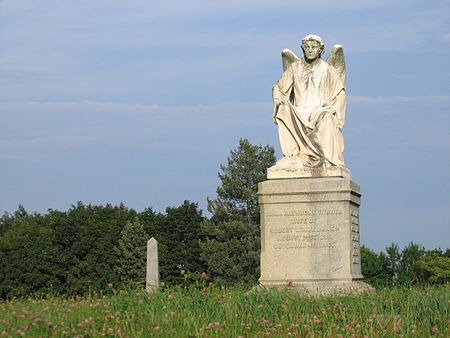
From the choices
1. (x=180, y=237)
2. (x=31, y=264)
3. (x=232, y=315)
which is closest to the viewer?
(x=232, y=315)

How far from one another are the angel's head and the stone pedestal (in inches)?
107

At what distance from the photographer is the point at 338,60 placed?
19.3m

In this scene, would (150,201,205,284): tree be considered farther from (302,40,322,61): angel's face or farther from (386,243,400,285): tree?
(302,40,322,61): angel's face

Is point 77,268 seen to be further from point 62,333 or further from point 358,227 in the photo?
point 62,333

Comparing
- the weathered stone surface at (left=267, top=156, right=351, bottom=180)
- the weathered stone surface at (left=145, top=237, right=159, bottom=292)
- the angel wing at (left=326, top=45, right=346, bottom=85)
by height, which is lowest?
the weathered stone surface at (left=145, top=237, right=159, bottom=292)

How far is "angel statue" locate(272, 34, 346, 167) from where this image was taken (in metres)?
18.0

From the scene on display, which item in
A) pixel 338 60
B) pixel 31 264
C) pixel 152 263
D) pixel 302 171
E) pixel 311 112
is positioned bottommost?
pixel 152 263

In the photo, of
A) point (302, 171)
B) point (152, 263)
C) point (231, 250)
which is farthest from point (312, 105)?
point (231, 250)

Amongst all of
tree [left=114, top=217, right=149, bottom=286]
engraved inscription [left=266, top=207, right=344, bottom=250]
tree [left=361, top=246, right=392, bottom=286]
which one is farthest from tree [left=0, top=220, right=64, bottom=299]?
engraved inscription [left=266, top=207, right=344, bottom=250]

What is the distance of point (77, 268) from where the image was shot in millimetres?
61625

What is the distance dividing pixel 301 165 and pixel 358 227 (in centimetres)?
176

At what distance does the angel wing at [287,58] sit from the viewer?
19.2 m

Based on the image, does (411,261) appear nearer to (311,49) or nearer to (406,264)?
(406,264)

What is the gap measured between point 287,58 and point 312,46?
0.69 metres
